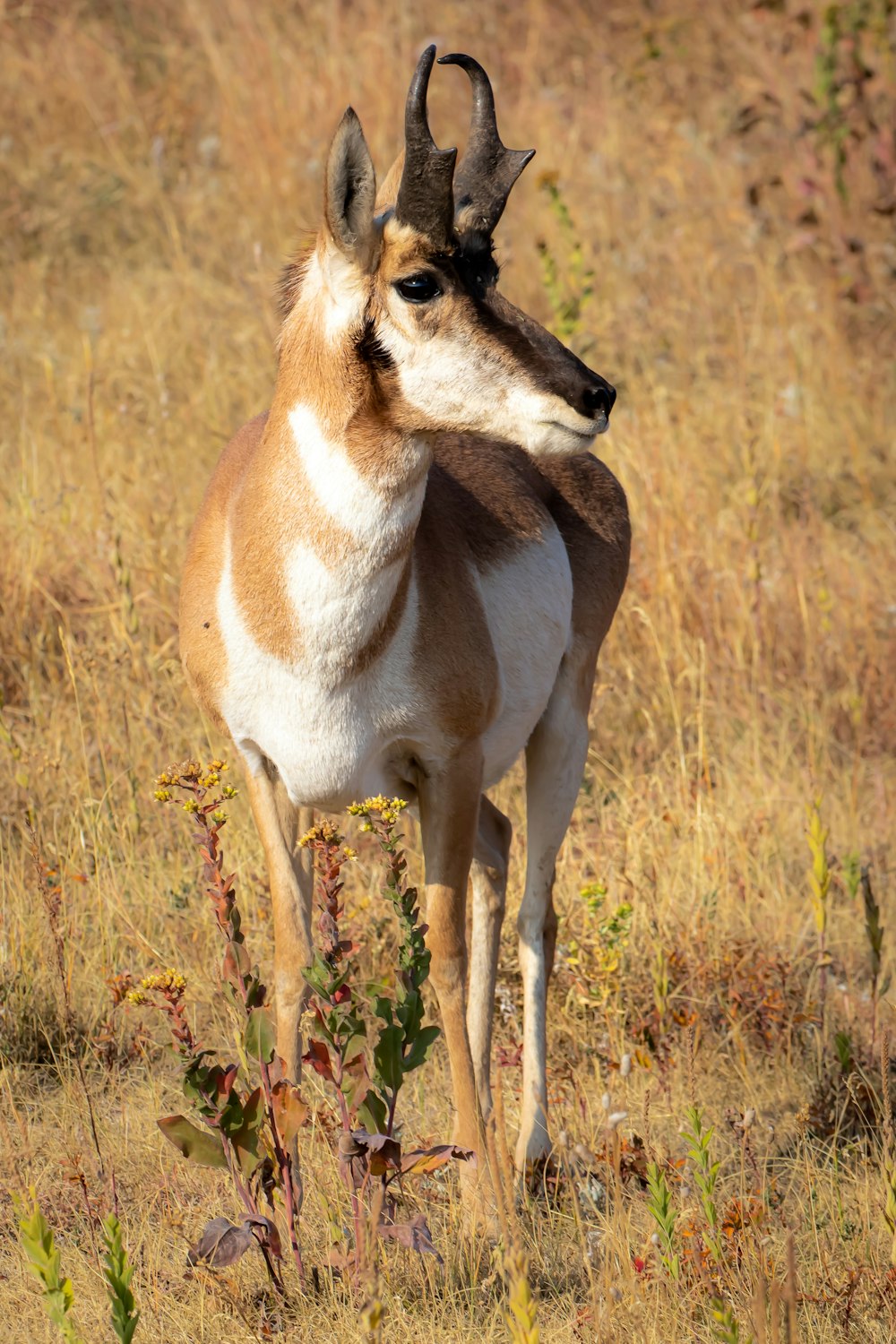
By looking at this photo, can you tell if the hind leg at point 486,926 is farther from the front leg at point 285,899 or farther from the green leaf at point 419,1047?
the green leaf at point 419,1047

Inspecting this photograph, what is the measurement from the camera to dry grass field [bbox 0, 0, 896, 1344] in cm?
353

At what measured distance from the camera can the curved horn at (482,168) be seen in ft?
11.9

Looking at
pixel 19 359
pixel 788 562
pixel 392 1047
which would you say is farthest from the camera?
pixel 19 359

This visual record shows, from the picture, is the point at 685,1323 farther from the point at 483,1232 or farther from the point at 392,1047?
the point at 392,1047

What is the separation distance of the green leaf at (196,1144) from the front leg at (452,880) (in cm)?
95

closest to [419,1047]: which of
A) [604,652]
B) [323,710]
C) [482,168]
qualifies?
[323,710]

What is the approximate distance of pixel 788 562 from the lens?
736 centimetres

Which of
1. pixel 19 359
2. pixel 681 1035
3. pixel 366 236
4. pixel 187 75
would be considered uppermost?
pixel 187 75

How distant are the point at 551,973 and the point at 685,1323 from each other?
5.56 feet

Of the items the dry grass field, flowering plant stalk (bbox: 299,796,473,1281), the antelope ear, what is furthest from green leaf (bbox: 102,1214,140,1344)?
the antelope ear

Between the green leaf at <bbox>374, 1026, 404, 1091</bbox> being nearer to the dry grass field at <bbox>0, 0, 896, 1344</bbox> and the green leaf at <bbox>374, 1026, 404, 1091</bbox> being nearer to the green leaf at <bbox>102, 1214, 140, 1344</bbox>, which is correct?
the dry grass field at <bbox>0, 0, 896, 1344</bbox>

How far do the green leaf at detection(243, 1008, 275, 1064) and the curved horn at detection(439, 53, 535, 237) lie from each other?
1.81 meters

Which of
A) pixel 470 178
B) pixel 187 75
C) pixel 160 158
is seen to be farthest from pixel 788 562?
pixel 187 75

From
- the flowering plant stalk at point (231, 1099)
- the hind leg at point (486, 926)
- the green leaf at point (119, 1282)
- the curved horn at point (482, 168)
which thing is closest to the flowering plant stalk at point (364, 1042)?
the flowering plant stalk at point (231, 1099)
